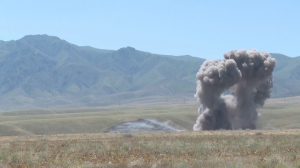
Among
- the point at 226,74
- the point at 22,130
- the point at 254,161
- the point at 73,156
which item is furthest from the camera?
the point at 22,130

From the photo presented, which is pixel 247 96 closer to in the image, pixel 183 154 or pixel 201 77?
pixel 201 77

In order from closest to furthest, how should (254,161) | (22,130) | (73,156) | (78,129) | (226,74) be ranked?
(254,161) → (73,156) → (226,74) → (22,130) → (78,129)

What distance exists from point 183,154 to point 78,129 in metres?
99.5

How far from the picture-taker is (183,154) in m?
34.8

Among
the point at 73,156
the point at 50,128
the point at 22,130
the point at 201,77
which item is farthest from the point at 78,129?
the point at 73,156

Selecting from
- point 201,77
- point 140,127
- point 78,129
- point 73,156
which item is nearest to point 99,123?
point 78,129

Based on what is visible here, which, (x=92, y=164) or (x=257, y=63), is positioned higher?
(x=257, y=63)

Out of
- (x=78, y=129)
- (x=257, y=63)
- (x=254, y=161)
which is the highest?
(x=257, y=63)

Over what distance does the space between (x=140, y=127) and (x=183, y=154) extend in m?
90.9

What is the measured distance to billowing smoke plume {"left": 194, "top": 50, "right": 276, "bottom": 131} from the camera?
308ft

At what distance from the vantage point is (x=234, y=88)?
322 ft

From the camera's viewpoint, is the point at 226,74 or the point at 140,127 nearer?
the point at 226,74

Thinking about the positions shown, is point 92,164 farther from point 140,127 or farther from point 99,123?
point 99,123

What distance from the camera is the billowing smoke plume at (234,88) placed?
93.9m
